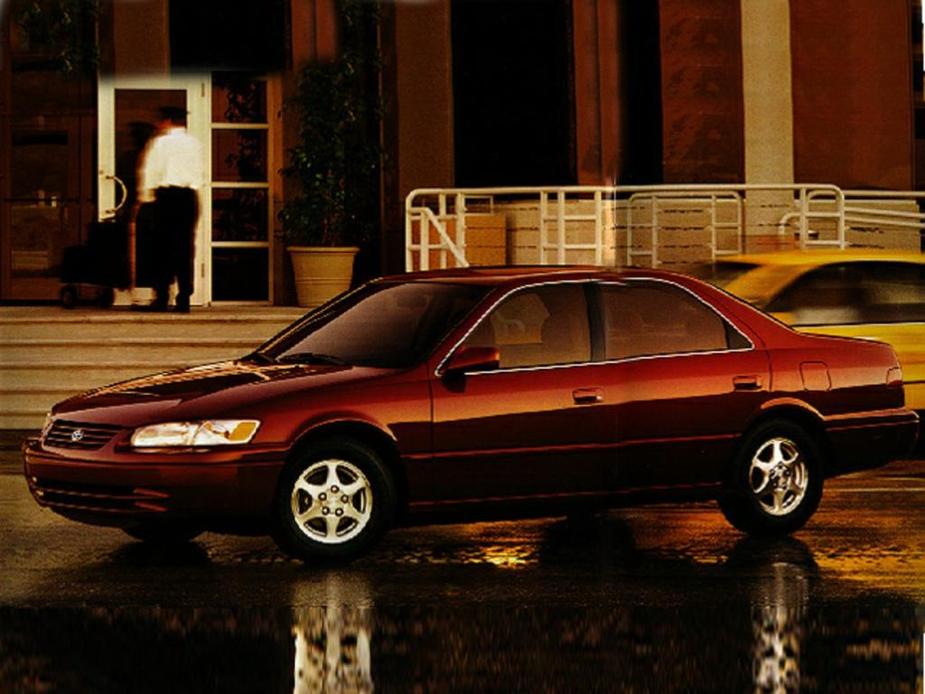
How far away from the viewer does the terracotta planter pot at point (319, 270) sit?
74.0ft

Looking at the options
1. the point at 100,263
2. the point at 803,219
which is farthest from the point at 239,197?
the point at 803,219

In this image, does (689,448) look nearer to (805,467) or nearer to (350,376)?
(805,467)

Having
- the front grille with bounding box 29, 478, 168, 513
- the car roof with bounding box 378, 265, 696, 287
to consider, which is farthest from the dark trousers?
the front grille with bounding box 29, 478, 168, 513

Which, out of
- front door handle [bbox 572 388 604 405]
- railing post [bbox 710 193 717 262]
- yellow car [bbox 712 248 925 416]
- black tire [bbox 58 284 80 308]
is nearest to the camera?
front door handle [bbox 572 388 604 405]

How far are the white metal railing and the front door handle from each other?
10.2 metres

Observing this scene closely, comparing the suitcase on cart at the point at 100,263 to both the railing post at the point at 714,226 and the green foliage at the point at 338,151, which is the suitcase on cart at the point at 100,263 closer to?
the green foliage at the point at 338,151

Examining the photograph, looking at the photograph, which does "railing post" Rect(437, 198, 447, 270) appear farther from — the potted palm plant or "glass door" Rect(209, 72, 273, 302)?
"glass door" Rect(209, 72, 273, 302)

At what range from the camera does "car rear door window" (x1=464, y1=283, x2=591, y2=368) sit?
11.4 meters

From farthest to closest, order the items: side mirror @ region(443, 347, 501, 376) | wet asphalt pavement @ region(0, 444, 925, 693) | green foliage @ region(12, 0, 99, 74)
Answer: green foliage @ region(12, 0, 99, 74), side mirror @ region(443, 347, 501, 376), wet asphalt pavement @ region(0, 444, 925, 693)

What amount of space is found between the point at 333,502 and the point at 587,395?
1460 millimetres

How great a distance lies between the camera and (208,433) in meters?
10.7

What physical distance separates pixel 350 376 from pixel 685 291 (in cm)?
206

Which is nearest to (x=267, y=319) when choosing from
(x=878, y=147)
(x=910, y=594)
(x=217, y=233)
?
(x=217, y=233)

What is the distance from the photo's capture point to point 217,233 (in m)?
23.9
